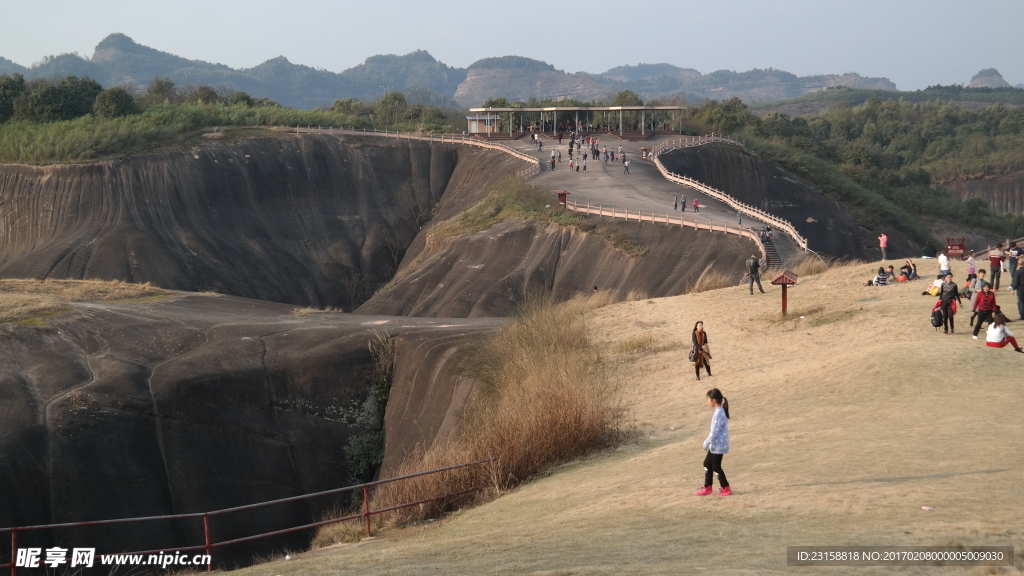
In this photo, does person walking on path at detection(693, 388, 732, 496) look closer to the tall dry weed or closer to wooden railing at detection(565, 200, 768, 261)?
the tall dry weed

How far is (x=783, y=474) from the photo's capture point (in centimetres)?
1491

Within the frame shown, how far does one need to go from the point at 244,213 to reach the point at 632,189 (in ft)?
93.8

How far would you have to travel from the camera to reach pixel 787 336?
27.9 meters

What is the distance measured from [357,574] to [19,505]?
14.5m

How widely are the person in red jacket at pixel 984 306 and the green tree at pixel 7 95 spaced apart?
260 feet

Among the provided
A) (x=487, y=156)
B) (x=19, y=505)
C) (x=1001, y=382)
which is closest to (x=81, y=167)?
(x=487, y=156)

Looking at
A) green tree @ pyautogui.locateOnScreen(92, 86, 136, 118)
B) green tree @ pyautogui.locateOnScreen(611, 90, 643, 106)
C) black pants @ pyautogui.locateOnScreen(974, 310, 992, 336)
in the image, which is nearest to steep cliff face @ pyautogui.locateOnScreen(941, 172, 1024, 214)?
green tree @ pyautogui.locateOnScreen(611, 90, 643, 106)

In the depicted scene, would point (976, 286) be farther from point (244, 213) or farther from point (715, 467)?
point (244, 213)

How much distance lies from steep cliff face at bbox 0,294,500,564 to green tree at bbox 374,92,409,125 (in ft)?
237

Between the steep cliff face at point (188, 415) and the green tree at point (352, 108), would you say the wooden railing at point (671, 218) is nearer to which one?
the steep cliff face at point (188, 415)

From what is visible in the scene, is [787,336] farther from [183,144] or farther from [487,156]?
[183,144]

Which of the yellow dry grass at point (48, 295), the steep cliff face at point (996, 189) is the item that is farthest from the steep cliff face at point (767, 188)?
the steep cliff face at point (996, 189)

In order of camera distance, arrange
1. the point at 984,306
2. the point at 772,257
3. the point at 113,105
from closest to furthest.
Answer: the point at 984,306 < the point at 772,257 < the point at 113,105

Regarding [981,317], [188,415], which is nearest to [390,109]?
[188,415]
